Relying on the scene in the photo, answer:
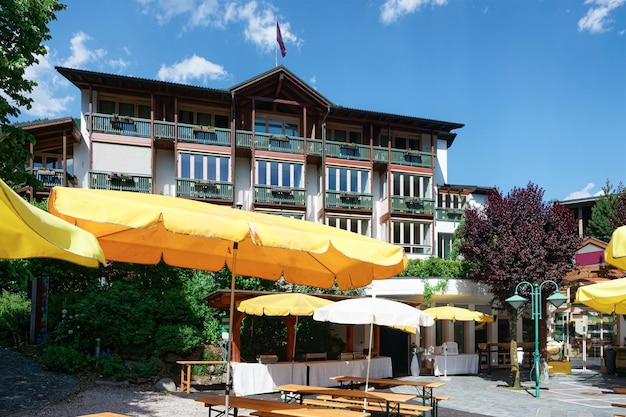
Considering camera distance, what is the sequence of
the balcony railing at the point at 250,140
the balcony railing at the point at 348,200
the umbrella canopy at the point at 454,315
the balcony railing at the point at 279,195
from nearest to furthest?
the umbrella canopy at the point at 454,315, the balcony railing at the point at 250,140, the balcony railing at the point at 279,195, the balcony railing at the point at 348,200

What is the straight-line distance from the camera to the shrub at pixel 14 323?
1819cm

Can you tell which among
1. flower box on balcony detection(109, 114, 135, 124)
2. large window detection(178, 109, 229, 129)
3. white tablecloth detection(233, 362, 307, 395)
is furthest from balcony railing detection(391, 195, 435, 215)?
white tablecloth detection(233, 362, 307, 395)

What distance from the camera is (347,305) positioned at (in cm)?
935

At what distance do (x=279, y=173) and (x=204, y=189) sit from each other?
14.4 ft

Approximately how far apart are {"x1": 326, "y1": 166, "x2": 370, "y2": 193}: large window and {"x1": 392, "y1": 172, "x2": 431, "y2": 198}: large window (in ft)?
6.02

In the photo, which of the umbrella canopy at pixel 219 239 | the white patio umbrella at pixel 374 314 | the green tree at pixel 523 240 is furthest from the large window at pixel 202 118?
the umbrella canopy at pixel 219 239

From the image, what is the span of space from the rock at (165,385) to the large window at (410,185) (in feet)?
67.6

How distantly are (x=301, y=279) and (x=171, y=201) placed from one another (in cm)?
239

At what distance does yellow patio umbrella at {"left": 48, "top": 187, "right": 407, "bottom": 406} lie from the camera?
15.4 feet

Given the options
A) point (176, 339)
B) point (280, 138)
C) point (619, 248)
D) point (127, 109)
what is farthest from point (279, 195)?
point (619, 248)

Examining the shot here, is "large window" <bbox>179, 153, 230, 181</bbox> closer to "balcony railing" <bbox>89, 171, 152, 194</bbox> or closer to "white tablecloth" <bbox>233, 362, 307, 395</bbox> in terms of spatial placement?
"balcony railing" <bbox>89, 171, 152, 194</bbox>

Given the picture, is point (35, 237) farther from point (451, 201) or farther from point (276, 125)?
point (451, 201)

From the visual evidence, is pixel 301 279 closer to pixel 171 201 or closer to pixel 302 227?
pixel 302 227

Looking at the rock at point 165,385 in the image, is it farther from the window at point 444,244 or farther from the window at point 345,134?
the window at point 444,244
